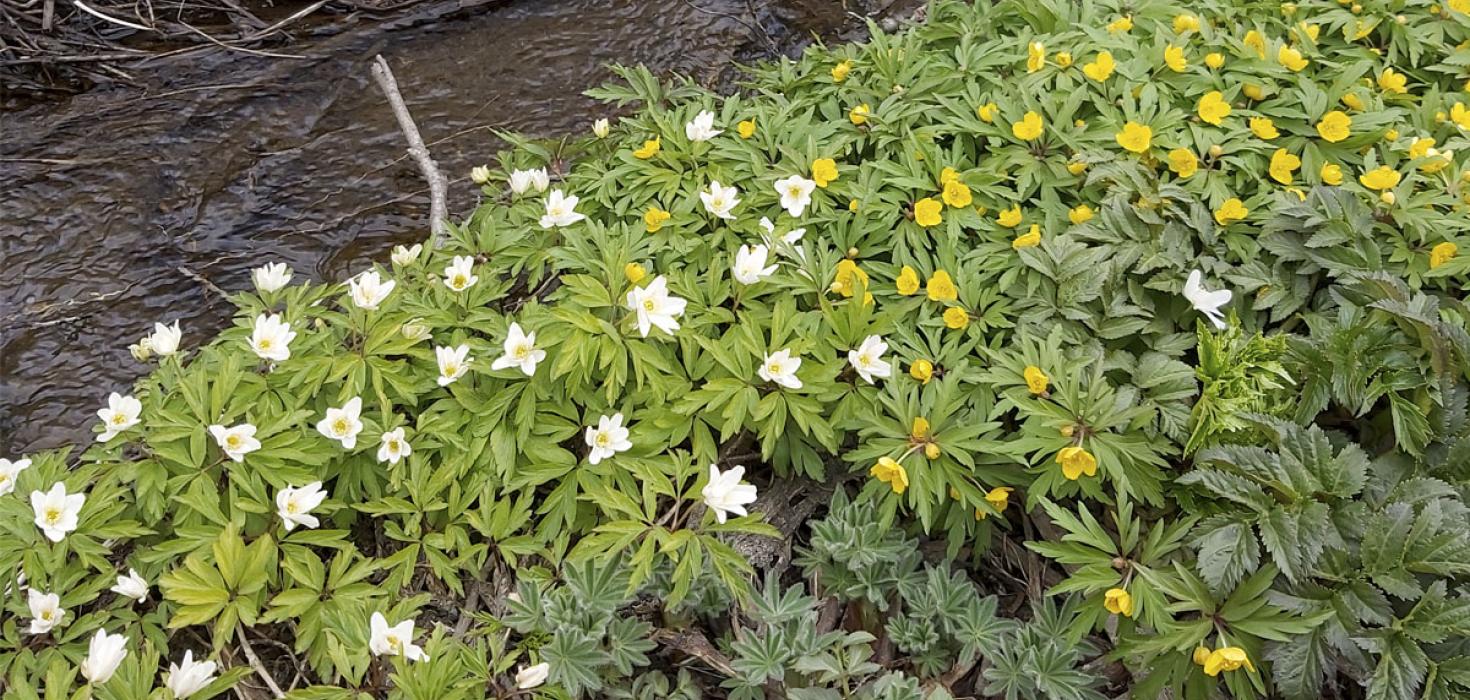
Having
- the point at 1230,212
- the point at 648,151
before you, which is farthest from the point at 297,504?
the point at 1230,212

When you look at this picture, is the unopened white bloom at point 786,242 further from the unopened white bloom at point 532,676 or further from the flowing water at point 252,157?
the flowing water at point 252,157

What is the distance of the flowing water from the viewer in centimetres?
349

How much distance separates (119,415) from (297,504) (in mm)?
518

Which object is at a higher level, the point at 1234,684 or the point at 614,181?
the point at 614,181

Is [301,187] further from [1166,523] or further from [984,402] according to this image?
[1166,523]

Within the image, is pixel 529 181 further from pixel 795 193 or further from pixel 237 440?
pixel 237 440

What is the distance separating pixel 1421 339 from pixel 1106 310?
0.62 metres

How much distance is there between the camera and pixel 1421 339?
1975mm

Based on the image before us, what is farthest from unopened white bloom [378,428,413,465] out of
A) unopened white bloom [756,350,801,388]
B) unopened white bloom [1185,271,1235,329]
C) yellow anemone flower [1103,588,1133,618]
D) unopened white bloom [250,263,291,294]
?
unopened white bloom [1185,271,1235,329]

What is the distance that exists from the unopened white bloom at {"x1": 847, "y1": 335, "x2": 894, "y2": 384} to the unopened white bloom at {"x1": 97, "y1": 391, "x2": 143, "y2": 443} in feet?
5.32

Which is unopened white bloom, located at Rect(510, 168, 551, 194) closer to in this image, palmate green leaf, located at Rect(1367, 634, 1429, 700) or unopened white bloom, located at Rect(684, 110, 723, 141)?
unopened white bloom, located at Rect(684, 110, 723, 141)

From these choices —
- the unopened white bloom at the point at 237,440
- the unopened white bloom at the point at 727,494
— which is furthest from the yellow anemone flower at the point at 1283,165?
the unopened white bloom at the point at 237,440

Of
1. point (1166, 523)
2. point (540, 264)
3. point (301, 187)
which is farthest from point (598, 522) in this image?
point (301, 187)

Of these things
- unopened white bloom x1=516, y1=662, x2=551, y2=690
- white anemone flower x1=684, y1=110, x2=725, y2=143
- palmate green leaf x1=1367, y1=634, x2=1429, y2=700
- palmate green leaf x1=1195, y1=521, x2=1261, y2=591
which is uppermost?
white anemone flower x1=684, y1=110, x2=725, y2=143
